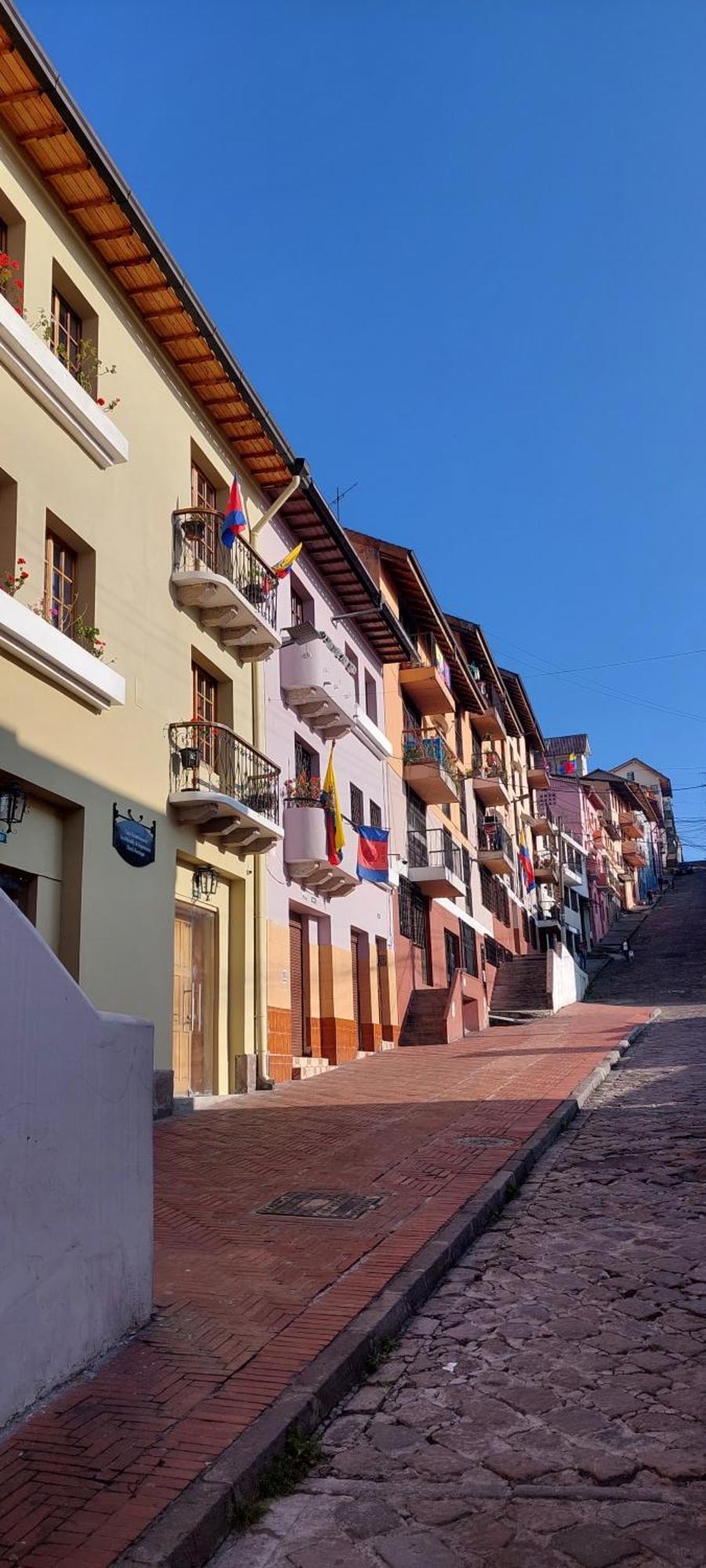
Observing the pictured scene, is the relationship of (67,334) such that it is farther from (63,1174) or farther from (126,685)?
(63,1174)

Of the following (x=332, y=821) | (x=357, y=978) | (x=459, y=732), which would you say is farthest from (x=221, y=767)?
(x=459, y=732)

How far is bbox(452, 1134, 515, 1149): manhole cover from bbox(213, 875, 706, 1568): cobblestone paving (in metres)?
1.56

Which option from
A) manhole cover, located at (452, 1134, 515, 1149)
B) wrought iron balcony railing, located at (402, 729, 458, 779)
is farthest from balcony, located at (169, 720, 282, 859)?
wrought iron balcony railing, located at (402, 729, 458, 779)

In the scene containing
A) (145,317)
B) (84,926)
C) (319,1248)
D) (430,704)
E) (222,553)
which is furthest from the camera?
(430,704)

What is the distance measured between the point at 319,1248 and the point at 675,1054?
12253 mm

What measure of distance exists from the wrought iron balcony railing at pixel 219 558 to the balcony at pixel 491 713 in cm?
1893

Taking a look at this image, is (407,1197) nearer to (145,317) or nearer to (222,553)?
(222,553)

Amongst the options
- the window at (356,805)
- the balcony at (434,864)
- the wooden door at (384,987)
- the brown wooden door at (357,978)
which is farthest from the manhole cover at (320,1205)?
the balcony at (434,864)

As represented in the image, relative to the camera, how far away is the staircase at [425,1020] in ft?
78.4

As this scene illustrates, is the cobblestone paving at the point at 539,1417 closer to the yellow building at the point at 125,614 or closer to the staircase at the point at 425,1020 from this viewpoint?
the yellow building at the point at 125,614

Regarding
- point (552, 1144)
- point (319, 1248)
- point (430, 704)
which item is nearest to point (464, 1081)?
point (552, 1144)

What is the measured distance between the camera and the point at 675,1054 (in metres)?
18.0

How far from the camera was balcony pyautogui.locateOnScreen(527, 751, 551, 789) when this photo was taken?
4850 cm

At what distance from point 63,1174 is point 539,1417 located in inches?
85.1
